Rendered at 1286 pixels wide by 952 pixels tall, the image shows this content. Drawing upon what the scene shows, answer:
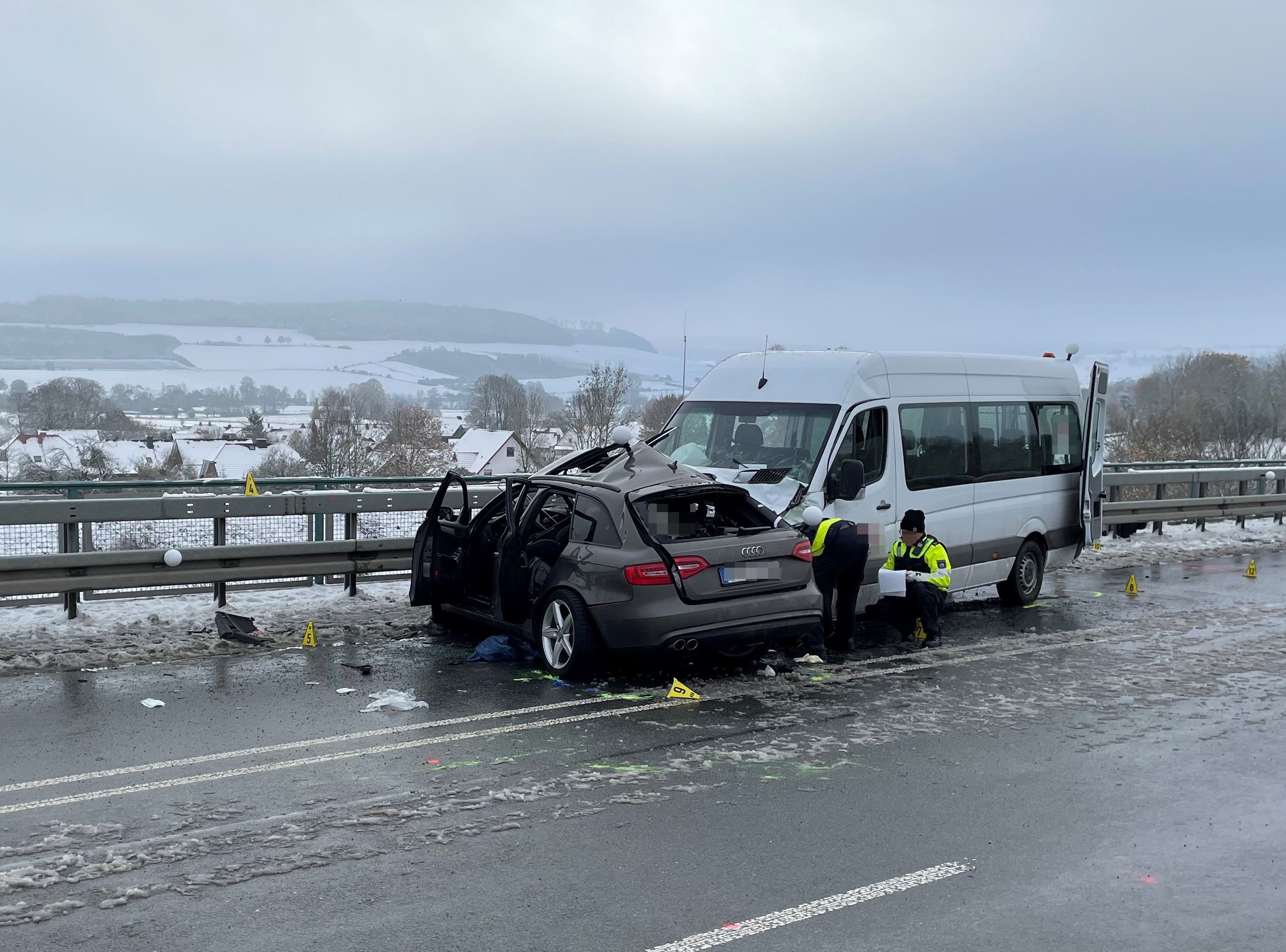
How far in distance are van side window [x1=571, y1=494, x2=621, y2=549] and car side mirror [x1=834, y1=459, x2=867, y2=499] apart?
2.35 metres

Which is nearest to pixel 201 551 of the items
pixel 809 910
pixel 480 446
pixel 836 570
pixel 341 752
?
pixel 341 752

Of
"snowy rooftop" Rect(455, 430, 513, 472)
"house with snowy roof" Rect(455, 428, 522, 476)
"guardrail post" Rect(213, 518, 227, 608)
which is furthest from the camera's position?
"snowy rooftop" Rect(455, 430, 513, 472)

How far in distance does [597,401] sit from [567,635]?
63960 mm

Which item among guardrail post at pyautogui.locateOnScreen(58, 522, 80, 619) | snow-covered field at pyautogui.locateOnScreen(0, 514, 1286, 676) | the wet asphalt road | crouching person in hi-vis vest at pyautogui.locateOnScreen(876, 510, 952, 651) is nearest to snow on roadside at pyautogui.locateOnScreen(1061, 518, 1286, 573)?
crouching person in hi-vis vest at pyautogui.locateOnScreen(876, 510, 952, 651)

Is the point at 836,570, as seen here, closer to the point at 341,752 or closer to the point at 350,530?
the point at 341,752

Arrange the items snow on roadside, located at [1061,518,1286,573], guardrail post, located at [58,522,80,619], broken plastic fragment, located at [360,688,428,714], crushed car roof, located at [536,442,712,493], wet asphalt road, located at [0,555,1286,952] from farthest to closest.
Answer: snow on roadside, located at [1061,518,1286,573], guardrail post, located at [58,522,80,619], crushed car roof, located at [536,442,712,493], broken plastic fragment, located at [360,688,428,714], wet asphalt road, located at [0,555,1286,952]

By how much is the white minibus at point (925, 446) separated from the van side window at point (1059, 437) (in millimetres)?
17

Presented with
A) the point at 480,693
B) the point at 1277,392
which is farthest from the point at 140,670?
the point at 1277,392

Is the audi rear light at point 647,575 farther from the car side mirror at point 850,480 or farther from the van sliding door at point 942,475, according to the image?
the van sliding door at point 942,475

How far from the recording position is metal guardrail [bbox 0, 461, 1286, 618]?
32.6 ft

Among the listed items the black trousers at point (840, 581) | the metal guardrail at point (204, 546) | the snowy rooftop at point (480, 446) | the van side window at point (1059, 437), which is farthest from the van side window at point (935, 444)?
the snowy rooftop at point (480, 446)

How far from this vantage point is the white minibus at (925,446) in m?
10.1

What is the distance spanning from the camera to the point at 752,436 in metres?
10.5

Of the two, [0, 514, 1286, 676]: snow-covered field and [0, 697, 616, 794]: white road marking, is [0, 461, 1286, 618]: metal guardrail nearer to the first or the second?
[0, 514, 1286, 676]: snow-covered field
